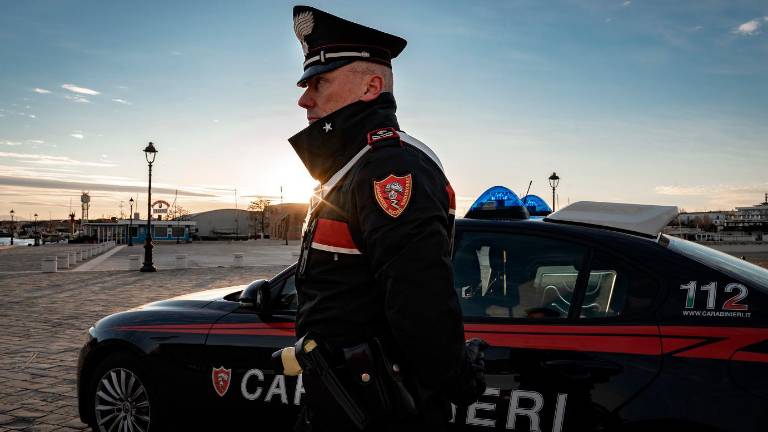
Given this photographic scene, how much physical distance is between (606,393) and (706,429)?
38cm

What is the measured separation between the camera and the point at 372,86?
179 cm

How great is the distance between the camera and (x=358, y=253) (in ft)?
5.34

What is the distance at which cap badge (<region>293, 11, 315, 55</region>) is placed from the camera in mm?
1931

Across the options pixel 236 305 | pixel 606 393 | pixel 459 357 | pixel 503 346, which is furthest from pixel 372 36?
pixel 236 305

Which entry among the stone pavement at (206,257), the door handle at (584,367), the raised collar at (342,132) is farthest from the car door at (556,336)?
the stone pavement at (206,257)

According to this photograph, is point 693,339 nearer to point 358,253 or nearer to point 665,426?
point 665,426

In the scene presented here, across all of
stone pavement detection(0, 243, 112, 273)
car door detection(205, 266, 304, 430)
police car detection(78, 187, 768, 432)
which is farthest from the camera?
stone pavement detection(0, 243, 112, 273)

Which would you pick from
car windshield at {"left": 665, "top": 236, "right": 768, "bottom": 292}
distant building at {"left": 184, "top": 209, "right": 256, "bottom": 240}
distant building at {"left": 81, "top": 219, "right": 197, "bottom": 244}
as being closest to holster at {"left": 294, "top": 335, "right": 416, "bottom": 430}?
car windshield at {"left": 665, "top": 236, "right": 768, "bottom": 292}

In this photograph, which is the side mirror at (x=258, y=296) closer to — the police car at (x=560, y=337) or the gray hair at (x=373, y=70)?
the police car at (x=560, y=337)

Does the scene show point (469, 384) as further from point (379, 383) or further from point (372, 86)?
point (372, 86)

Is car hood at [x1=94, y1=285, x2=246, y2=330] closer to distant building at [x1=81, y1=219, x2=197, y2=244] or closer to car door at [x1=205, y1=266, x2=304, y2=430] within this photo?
car door at [x1=205, y1=266, x2=304, y2=430]

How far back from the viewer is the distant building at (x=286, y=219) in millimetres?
87062

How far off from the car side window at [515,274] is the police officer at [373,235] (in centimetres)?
118

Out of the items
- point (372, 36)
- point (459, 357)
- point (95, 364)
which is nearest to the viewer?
point (459, 357)
